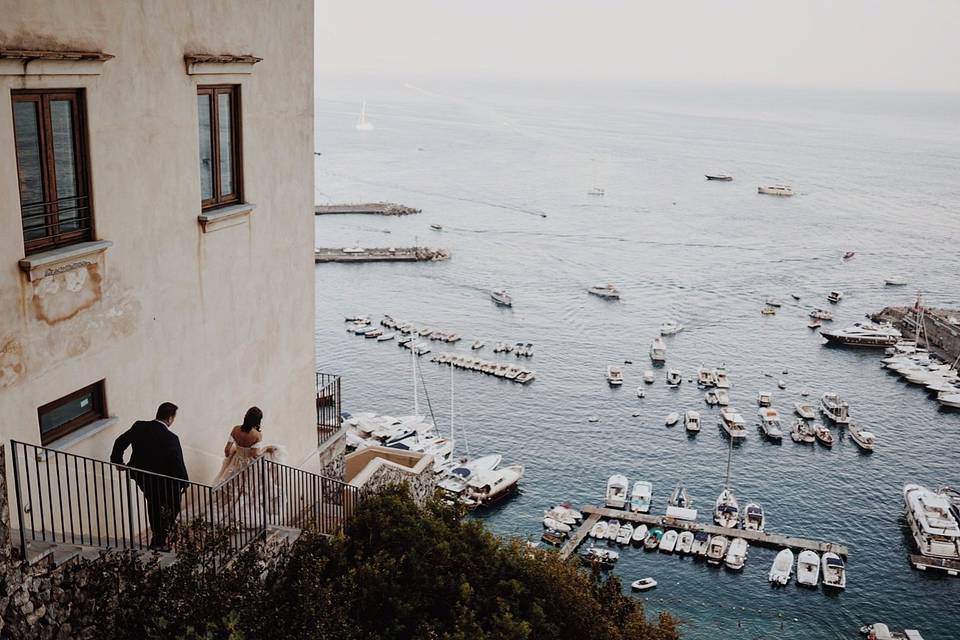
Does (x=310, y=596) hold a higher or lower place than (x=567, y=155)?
higher

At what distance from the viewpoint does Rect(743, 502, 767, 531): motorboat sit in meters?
42.1

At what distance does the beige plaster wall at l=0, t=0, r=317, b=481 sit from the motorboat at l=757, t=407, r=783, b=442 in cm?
4186

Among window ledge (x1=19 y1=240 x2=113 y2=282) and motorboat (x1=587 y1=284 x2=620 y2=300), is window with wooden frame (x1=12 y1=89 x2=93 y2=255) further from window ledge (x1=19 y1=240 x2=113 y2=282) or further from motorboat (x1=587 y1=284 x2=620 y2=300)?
motorboat (x1=587 y1=284 x2=620 y2=300)

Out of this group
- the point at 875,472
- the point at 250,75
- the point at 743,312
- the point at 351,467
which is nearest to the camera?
the point at 250,75

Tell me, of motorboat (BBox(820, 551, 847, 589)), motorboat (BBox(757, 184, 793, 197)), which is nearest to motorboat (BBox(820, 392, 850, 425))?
motorboat (BBox(820, 551, 847, 589))

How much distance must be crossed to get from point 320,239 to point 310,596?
93162 millimetres

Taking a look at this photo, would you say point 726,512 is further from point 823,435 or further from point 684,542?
point 823,435

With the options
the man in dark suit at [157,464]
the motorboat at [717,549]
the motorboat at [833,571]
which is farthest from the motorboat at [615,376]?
the man in dark suit at [157,464]

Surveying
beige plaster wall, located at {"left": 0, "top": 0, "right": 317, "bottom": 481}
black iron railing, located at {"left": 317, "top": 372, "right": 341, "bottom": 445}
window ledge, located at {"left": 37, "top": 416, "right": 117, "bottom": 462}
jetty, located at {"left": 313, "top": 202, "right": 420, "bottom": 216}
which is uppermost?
beige plaster wall, located at {"left": 0, "top": 0, "right": 317, "bottom": 481}

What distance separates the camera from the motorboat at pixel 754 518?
42.1 meters

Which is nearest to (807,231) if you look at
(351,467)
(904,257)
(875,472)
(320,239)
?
(904,257)

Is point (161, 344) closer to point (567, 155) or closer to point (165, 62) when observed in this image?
point (165, 62)

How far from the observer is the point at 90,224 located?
9.62 meters

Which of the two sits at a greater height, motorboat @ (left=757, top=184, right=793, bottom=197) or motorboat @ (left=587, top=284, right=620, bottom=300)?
motorboat @ (left=757, top=184, right=793, bottom=197)
